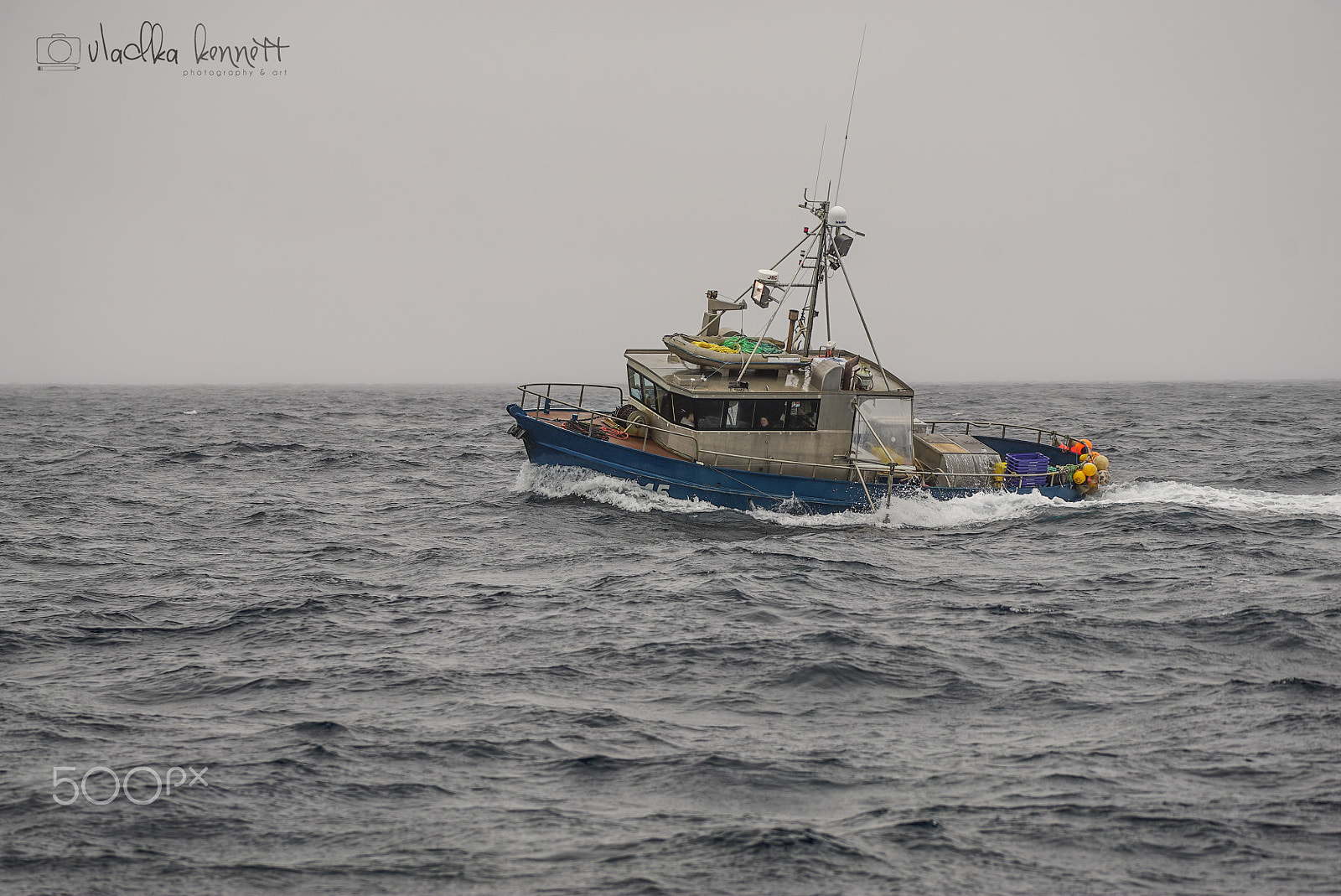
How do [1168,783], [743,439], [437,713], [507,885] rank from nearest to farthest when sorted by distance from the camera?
[507,885] < [1168,783] < [437,713] < [743,439]

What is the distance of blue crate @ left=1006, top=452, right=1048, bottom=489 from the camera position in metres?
25.6

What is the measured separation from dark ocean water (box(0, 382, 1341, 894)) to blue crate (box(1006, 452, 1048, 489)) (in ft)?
2.99

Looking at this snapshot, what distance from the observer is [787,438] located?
24.6 meters

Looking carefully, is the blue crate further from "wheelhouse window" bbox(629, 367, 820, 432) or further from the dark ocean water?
"wheelhouse window" bbox(629, 367, 820, 432)

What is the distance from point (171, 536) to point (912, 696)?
632 inches

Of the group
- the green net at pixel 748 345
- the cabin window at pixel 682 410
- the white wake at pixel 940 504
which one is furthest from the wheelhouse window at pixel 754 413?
the white wake at pixel 940 504

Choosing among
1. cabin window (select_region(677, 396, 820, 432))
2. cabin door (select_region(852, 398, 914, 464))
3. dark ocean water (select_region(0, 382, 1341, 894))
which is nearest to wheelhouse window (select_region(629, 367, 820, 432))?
cabin window (select_region(677, 396, 820, 432))

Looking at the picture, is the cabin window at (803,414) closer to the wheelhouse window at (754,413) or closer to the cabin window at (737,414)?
the wheelhouse window at (754,413)

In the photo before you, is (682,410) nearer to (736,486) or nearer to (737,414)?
(737,414)

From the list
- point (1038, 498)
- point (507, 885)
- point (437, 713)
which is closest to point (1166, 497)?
point (1038, 498)

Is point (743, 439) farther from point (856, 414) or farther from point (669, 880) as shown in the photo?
point (669, 880)

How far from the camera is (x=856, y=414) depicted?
24.9 m

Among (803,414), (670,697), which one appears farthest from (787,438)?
(670,697)

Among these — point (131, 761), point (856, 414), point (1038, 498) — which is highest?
point (856, 414)
